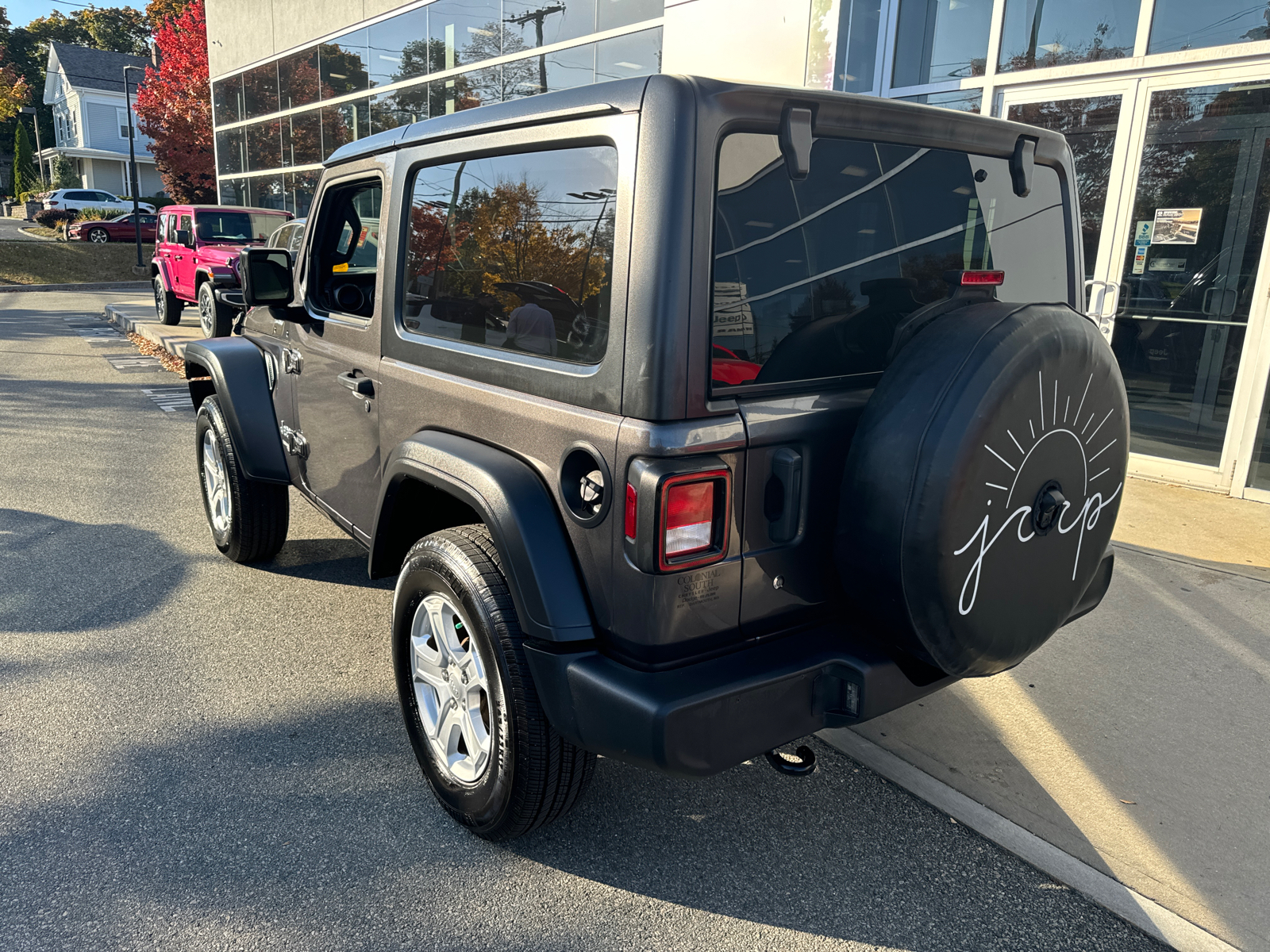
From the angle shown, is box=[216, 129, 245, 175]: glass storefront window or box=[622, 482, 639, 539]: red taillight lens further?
box=[216, 129, 245, 175]: glass storefront window

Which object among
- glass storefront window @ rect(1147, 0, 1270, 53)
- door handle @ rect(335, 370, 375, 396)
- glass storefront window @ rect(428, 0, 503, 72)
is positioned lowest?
door handle @ rect(335, 370, 375, 396)

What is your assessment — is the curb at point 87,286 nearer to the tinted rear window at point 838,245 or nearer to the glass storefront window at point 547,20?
the glass storefront window at point 547,20

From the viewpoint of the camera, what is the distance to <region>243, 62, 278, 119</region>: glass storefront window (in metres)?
20.4

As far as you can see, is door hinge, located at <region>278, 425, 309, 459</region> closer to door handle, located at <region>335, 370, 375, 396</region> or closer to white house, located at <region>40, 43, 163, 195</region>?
door handle, located at <region>335, 370, 375, 396</region>

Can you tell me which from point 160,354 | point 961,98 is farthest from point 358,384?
point 160,354

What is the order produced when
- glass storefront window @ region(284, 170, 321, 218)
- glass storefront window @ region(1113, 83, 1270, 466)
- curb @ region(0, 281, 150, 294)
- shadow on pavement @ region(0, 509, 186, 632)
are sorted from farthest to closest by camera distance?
curb @ region(0, 281, 150, 294)
glass storefront window @ region(284, 170, 321, 218)
glass storefront window @ region(1113, 83, 1270, 466)
shadow on pavement @ region(0, 509, 186, 632)

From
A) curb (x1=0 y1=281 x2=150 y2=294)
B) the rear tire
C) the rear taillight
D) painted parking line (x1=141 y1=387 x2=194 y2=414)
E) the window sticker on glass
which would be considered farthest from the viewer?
curb (x1=0 y1=281 x2=150 y2=294)

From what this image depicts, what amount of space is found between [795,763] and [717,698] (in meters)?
0.71

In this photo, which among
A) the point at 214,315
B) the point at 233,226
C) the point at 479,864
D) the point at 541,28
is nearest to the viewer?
the point at 479,864

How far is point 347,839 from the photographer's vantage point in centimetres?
258

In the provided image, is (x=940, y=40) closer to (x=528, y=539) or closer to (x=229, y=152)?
(x=528, y=539)

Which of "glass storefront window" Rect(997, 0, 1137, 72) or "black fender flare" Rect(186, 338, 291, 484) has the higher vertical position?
"glass storefront window" Rect(997, 0, 1137, 72)

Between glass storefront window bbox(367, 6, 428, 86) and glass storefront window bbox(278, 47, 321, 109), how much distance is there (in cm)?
283

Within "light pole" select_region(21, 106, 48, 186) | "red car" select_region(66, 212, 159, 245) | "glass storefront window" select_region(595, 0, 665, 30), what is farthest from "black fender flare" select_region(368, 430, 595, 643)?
"light pole" select_region(21, 106, 48, 186)
